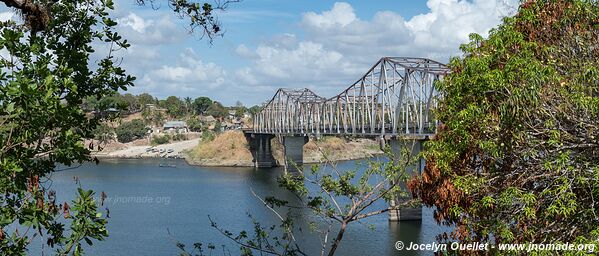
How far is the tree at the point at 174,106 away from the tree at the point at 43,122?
126566 millimetres

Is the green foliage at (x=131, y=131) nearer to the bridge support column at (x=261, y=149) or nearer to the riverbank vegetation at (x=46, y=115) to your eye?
the bridge support column at (x=261, y=149)

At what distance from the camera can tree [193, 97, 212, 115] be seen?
135625 millimetres

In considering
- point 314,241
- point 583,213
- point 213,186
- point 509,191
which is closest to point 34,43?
point 509,191

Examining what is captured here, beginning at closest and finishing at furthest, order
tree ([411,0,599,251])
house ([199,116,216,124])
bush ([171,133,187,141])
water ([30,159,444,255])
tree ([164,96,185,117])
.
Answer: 1. tree ([411,0,599,251])
2. water ([30,159,444,255])
3. bush ([171,133,187,141])
4. house ([199,116,216,124])
5. tree ([164,96,185,117])

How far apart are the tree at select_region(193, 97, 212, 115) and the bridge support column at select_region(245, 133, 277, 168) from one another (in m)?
46.6

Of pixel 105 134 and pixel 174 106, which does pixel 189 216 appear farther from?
pixel 174 106

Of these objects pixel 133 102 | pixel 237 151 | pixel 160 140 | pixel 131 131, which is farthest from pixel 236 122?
pixel 237 151

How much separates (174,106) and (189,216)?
97899 mm

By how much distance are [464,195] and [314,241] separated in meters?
17.8

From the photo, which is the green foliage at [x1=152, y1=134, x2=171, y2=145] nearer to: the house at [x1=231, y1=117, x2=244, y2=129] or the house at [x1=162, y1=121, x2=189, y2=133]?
Answer: the house at [x1=162, y1=121, x2=189, y2=133]

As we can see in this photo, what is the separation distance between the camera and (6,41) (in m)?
5.45

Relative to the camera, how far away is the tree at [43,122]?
197 inches

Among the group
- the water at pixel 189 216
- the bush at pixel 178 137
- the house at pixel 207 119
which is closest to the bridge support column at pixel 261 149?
the water at pixel 189 216

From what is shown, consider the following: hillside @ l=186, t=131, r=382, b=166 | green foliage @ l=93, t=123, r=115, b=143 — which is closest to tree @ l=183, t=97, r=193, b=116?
hillside @ l=186, t=131, r=382, b=166
